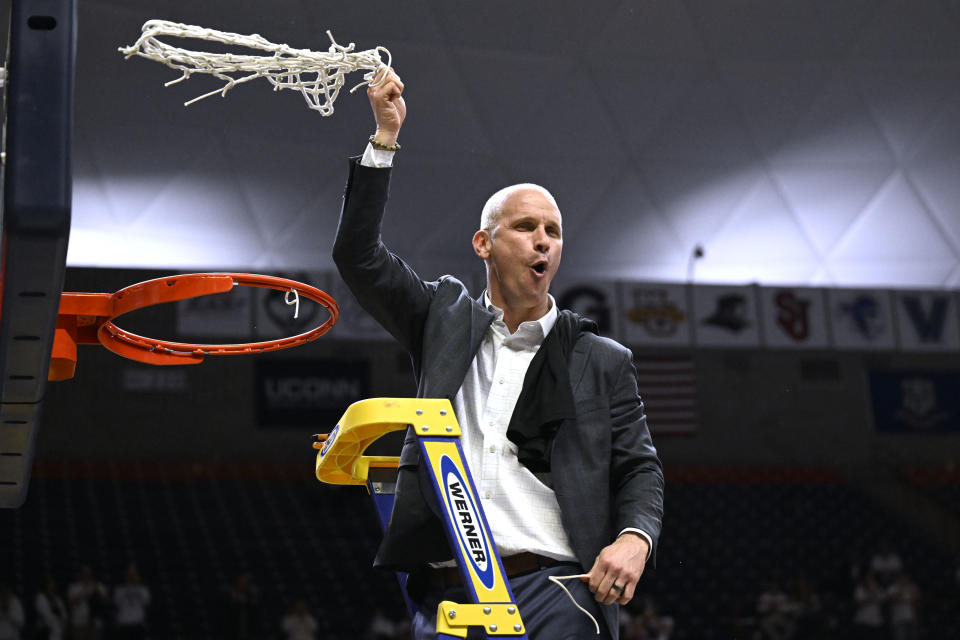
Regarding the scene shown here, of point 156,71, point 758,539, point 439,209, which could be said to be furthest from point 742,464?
point 156,71

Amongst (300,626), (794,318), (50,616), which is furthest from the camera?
(794,318)

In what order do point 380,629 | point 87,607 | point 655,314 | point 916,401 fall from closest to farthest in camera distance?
point 87,607 → point 380,629 → point 655,314 → point 916,401

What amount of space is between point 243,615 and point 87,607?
69.7 inches

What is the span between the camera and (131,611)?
12.0m

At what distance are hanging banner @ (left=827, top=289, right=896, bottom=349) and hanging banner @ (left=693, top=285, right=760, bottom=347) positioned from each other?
1.47m

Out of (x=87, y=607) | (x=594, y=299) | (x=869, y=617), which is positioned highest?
(x=594, y=299)

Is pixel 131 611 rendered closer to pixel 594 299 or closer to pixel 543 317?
pixel 594 299

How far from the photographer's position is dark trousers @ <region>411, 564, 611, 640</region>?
2.38m

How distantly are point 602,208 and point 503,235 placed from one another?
45.2 ft

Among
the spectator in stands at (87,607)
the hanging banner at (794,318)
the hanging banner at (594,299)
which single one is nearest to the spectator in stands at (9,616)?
the spectator in stands at (87,607)

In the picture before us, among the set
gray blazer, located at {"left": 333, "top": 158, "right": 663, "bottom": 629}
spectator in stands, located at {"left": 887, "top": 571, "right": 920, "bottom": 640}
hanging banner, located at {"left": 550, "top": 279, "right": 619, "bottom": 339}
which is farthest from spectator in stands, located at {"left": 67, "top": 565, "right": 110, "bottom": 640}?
gray blazer, located at {"left": 333, "top": 158, "right": 663, "bottom": 629}

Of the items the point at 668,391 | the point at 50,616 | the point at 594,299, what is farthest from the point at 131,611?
the point at 668,391

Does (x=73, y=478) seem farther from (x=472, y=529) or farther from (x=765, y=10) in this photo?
(x=472, y=529)

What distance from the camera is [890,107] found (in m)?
15.9
